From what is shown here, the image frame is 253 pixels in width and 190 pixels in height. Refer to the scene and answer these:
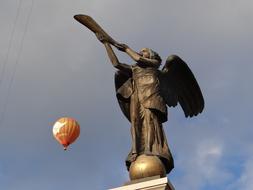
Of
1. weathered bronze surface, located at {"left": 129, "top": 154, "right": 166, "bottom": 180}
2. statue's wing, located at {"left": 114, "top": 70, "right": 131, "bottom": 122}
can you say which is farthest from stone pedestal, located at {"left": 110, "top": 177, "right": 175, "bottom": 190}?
statue's wing, located at {"left": 114, "top": 70, "right": 131, "bottom": 122}

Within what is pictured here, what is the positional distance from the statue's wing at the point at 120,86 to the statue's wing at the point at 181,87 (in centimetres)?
65

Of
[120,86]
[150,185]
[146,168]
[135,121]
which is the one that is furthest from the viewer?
[120,86]

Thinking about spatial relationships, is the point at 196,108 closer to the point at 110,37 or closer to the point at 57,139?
the point at 110,37

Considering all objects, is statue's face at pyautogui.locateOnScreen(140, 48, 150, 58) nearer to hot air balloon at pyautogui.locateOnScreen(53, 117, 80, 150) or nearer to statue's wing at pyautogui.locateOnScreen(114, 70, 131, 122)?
statue's wing at pyautogui.locateOnScreen(114, 70, 131, 122)

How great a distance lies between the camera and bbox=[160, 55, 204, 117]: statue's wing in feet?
31.6

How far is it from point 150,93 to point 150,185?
1830 mm

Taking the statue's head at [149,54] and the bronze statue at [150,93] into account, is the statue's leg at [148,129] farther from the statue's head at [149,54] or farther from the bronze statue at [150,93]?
the statue's head at [149,54]

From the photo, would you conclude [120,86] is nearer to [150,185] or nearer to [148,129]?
→ [148,129]

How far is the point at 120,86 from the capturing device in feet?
31.7

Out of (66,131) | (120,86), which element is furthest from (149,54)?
(66,131)

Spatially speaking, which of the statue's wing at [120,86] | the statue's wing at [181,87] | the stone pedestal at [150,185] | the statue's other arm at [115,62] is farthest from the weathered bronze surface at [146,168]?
the statue's other arm at [115,62]

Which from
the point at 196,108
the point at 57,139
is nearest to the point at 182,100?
the point at 196,108

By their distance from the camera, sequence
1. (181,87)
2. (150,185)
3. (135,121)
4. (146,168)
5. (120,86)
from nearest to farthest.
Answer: (150,185)
(146,168)
(135,121)
(120,86)
(181,87)

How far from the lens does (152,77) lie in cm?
926
